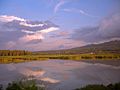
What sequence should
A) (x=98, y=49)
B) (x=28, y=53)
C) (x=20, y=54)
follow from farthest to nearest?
(x=98, y=49), (x=28, y=53), (x=20, y=54)

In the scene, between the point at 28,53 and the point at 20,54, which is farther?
the point at 28,53

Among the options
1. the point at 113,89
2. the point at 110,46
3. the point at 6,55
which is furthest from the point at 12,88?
the point at 110,46

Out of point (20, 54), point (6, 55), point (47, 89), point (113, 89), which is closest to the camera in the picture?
point (113, 89)

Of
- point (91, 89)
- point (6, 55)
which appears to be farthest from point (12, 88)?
point (6, 55)

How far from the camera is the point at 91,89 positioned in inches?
238

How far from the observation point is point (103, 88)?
6098 mm

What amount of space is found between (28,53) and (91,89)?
2911cm

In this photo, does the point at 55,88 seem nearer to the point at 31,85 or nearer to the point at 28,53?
the point at 31,85

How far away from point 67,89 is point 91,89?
4.86 feet

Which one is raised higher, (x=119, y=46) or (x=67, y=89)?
(x=119, y=46)

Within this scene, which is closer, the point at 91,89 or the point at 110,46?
the point at 91,89

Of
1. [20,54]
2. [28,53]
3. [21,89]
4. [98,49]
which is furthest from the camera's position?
[98,49]

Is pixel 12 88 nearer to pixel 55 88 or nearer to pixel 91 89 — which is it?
pixel 91 89

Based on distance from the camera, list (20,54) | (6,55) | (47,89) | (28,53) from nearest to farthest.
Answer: (47,89) → (6,55) → (20,54) → (28,53)
